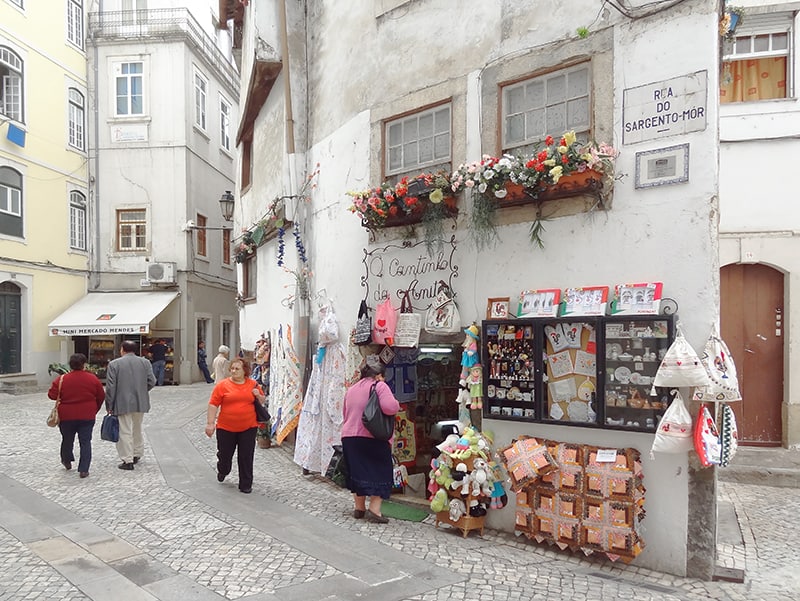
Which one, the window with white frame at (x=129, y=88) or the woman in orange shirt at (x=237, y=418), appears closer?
the woman in orange shirt at (x=237, y=418)

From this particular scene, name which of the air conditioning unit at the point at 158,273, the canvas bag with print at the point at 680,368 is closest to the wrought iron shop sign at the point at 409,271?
the canvas bag with print at the point at 680,368

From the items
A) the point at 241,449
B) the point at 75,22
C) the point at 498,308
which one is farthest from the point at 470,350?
the point at 75,22

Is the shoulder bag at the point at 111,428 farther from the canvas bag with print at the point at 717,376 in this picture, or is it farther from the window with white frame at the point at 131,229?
the window with white frame at the point at 131,229

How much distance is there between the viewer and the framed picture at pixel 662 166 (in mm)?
5250

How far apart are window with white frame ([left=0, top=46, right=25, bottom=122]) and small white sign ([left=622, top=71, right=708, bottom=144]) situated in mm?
18633

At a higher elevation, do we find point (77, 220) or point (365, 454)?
point (77, 220)

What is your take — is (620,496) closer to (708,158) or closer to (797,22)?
(708,158)

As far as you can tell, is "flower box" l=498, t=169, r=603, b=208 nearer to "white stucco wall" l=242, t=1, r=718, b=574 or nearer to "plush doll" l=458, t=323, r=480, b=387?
"white stucco wall" l=242, t=1, r=718, b=574

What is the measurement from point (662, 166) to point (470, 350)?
2378mm

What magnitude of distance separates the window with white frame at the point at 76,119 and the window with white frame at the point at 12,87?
2118mm

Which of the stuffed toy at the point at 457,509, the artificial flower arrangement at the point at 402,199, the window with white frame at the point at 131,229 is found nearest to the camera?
the stuffed toy at the point at 457,509

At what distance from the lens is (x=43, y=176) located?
20.0 meters

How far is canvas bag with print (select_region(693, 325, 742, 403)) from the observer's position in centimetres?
490

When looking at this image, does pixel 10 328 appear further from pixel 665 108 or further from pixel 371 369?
pixel 665 108
